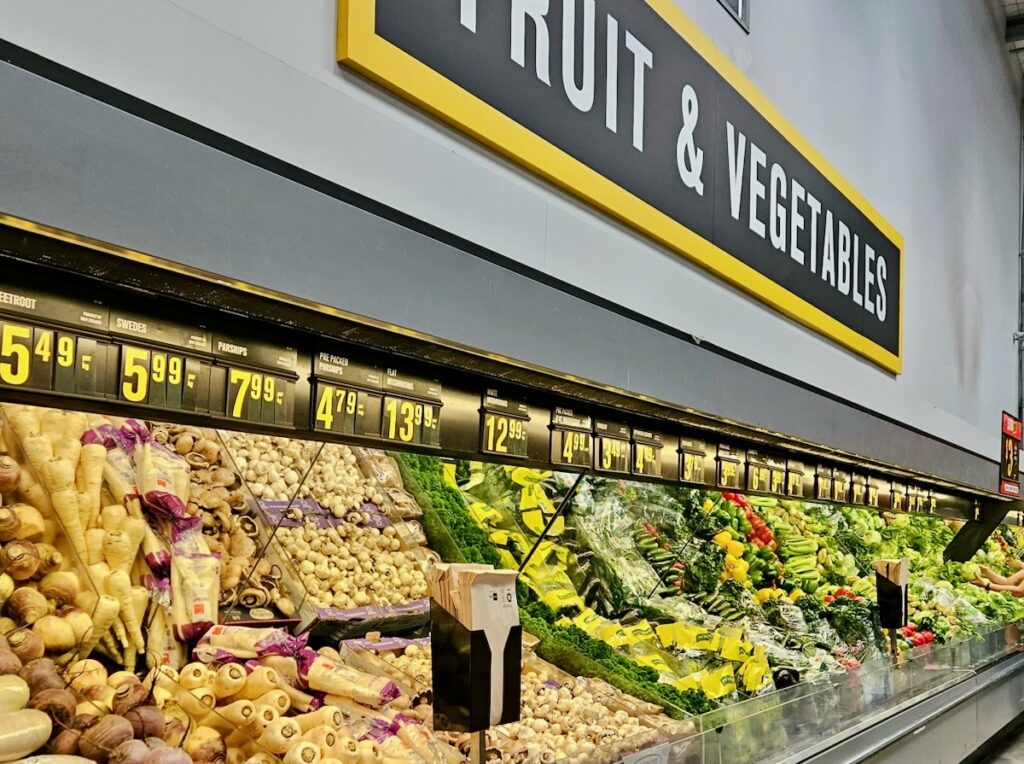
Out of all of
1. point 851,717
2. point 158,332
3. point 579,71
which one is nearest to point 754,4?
point 579,71

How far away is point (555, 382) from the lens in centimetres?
261

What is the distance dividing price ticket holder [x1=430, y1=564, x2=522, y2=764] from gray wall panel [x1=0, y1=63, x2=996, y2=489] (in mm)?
530

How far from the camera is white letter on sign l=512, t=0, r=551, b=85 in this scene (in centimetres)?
264

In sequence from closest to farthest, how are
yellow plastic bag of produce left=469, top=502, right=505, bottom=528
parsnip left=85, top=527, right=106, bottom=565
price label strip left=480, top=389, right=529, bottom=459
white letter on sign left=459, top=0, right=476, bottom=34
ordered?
parsnip left=85, top=527, right=106, bottom=565
white letter on sign left=459, top=0, right=476, bottom=34
price label strip left=480, top=389, right=529, bottom=459
yellow plastic bag of produce left=469, top=502, right=505, bottom=528

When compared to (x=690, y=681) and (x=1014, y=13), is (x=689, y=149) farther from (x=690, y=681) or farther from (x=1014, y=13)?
(x=1014, y=13)

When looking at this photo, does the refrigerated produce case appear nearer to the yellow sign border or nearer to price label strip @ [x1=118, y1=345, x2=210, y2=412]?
price label strip @ [x1=118, y1=345, x2=210, y2=412]

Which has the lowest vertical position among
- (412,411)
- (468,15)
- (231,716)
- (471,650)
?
(231,716)

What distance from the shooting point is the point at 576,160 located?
114 inches

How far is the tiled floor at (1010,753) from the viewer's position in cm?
730

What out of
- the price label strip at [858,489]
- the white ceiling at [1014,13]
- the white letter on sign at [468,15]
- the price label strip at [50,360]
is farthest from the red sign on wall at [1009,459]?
the price label strip at [50,360]

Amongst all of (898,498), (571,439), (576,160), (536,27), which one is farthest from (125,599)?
(898,498)

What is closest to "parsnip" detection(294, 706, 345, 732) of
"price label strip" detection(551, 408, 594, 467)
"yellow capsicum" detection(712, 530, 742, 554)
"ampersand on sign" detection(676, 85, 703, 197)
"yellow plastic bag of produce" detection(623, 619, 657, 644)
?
"price label strip" detection(551, 408, 594, 467)

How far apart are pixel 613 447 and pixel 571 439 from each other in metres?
0.26

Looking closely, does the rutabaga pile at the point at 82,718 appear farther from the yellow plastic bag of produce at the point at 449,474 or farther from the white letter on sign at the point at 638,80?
the white letter on sign at the point at 638,80
